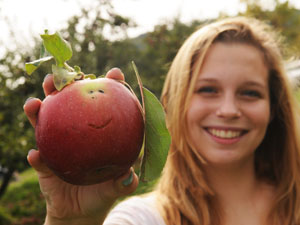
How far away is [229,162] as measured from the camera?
4.63 feet

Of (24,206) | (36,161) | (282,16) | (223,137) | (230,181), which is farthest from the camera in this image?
(282,16)

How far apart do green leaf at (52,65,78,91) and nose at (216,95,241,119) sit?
31.3 inches

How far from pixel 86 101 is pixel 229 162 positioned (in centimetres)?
91

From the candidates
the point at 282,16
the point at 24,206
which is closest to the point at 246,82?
the point at 24,206

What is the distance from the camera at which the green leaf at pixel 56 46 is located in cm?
72

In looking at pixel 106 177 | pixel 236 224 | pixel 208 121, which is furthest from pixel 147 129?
pixel 236 224

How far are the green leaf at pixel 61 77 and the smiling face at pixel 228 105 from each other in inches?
31.4

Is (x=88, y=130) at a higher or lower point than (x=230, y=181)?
higher

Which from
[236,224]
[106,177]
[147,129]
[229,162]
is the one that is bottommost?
[236,224]

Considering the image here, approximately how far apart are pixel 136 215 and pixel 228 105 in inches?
23.4

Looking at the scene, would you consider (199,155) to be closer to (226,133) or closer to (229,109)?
(226,133)

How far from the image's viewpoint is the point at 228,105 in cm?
134

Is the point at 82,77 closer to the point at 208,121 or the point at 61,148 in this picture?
the point at 61,148

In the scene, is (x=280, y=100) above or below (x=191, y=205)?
above
